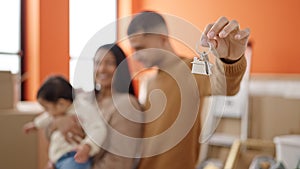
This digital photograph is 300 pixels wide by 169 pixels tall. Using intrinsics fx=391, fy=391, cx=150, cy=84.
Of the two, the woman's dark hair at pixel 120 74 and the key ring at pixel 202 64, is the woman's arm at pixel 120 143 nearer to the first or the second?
the woman's dark hair at pixel 120 74

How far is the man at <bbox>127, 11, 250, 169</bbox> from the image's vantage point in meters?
0.53

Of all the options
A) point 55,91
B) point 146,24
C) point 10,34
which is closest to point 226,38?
point 146,24

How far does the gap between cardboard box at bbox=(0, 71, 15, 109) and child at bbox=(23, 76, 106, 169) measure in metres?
0.10

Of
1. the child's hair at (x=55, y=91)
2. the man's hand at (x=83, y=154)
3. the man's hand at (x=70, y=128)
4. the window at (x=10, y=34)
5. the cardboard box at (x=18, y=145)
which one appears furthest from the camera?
the window at (x=10, y=34)

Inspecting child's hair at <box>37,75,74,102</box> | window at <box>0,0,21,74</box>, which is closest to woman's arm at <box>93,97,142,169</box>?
child's hair at <box>37,75,74,102</box>

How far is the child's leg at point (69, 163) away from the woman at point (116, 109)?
2cm

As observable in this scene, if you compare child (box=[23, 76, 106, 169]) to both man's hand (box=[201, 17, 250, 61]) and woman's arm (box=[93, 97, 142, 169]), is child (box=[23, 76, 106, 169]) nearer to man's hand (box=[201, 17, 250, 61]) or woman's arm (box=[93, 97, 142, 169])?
woman's arm (box=[93, 97, 142, 169])

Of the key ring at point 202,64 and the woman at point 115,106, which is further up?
the key ring at point 202,64

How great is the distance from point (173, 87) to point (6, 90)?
0.88 meters

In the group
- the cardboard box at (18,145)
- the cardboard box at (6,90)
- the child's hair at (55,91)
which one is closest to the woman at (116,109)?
the child's hair at (55,91)

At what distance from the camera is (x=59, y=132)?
1.07 m

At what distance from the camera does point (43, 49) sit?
83.2 inches

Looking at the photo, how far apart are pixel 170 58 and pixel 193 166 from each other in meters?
0.20

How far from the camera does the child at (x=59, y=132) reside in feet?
2.19
